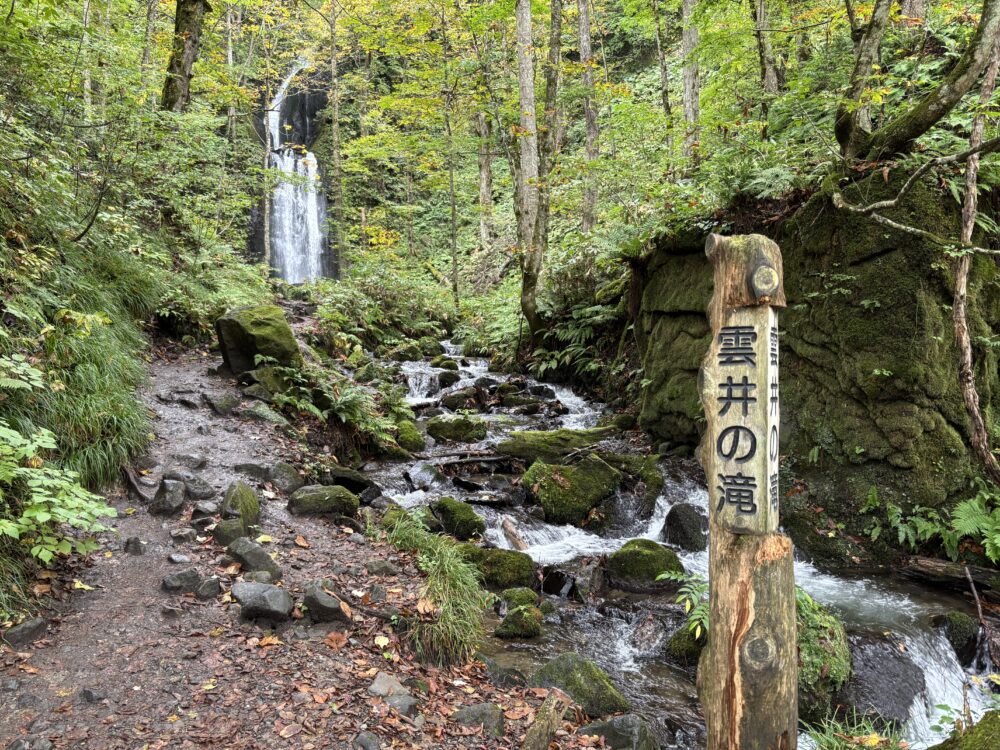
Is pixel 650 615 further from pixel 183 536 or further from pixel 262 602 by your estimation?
pixel 183 536

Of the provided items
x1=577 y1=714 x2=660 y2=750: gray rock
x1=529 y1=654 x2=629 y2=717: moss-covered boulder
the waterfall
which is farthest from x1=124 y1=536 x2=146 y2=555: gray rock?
the waterfall

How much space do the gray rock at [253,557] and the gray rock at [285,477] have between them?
1657 millimetres

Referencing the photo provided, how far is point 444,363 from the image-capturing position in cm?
1516

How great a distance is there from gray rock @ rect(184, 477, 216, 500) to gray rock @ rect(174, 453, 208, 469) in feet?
1.81

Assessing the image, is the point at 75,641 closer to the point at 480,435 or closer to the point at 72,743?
the point at 72,743

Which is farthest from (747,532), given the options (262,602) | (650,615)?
(262,602)

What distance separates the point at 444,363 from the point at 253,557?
34.7 ft

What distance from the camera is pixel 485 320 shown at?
1864cm

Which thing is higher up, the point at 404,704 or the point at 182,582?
the point at 182,582

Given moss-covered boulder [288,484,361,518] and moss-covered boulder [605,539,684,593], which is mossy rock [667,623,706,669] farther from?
moss-covered boulder [288,484,361,518]

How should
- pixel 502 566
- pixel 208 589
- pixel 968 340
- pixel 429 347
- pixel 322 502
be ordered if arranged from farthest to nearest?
pixel 429 347 → pixel 502 566 → pixel 968 340 → pixel 322 502 → pixel 208 589

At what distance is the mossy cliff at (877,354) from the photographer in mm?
7039

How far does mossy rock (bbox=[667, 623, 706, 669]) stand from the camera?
5402mm

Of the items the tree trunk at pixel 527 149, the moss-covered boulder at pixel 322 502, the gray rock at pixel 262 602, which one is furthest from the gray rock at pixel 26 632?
the tree trunk at pixel 527 149
